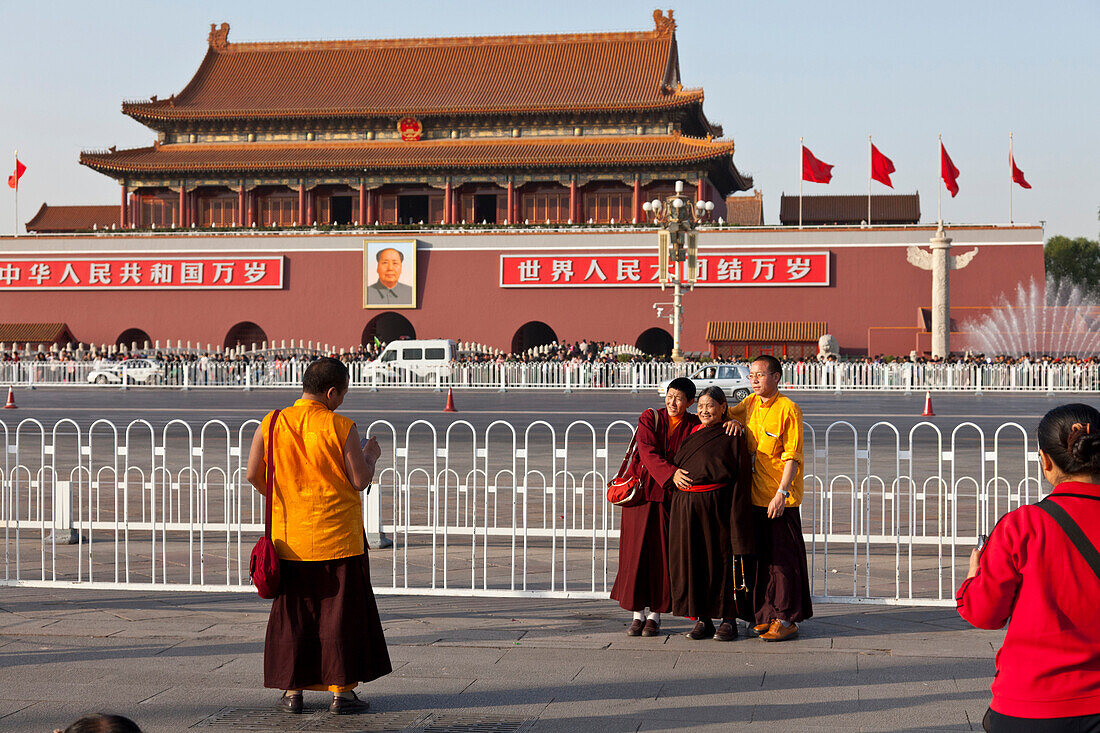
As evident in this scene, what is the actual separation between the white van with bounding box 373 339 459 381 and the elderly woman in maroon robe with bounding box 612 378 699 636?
80.7ft

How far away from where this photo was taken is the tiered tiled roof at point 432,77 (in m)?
37.2

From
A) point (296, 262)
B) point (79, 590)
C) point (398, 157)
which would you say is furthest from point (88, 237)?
point (79, 590)

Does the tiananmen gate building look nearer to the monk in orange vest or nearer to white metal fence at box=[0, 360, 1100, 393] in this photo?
white metal fence at box=[0, 360, 1100, 393]

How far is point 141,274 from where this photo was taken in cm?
3738

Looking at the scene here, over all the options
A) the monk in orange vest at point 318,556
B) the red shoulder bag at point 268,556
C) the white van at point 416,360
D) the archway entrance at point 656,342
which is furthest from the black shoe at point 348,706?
the archway entrance at point 656,342

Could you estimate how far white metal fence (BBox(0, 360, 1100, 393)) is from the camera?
27.5m

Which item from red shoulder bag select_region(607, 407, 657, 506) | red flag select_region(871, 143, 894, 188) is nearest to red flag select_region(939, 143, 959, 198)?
red flag select_region(871, 143, 894, 188)

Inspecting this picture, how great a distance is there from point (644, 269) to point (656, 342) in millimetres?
3008

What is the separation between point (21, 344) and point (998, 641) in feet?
123

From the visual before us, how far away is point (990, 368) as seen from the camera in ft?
91.6

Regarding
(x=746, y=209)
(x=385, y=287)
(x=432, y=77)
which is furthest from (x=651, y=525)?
(x=746, y=209)

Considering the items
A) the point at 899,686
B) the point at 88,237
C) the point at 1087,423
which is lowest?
the point at 899,686

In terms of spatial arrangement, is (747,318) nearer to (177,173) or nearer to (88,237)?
(177,173)

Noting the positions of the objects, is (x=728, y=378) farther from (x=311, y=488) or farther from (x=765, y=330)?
(x=311, y=488)
